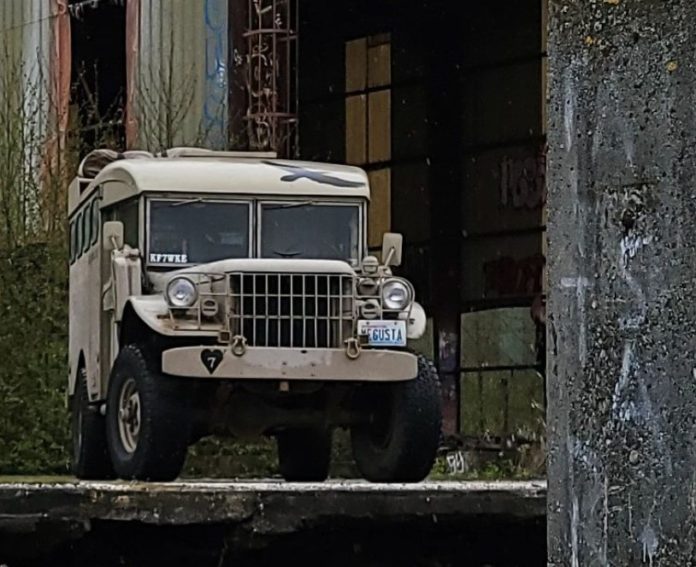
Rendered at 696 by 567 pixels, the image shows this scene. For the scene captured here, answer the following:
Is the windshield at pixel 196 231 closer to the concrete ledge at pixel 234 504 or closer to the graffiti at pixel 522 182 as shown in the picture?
the concrete ledge at pixel 234 504

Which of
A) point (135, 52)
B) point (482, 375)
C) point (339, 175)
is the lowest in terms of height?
point (482, 375)

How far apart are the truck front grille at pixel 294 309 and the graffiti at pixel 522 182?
1546 cm

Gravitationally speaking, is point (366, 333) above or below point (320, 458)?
above

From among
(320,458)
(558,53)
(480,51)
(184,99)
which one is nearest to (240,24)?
(184,99)

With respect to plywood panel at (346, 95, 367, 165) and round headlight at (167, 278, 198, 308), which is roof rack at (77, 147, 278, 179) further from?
plywood panel at (346, 95, 367, 165)

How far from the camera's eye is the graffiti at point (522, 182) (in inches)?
1065

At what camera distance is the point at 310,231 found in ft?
39.6

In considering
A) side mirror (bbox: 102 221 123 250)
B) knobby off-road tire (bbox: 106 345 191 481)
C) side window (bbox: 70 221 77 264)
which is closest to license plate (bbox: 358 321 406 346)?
knobby off-road tire (bbox: 106 345 191 481)

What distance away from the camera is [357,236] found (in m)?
12.1

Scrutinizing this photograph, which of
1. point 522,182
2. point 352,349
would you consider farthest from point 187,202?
point 522,182

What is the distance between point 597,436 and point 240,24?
2124cm

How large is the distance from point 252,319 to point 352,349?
58 cm

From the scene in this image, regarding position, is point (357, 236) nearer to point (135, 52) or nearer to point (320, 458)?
point (320, 458)

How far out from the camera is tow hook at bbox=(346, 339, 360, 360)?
11336 millimetres
